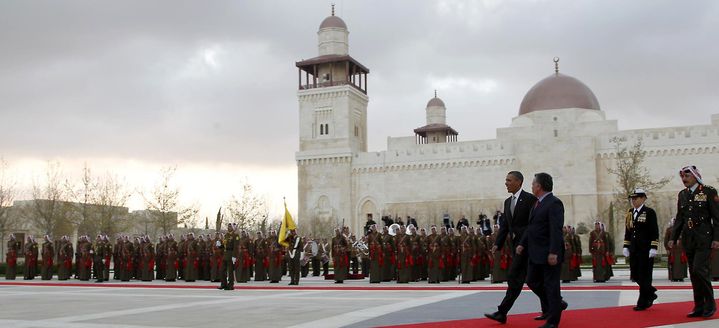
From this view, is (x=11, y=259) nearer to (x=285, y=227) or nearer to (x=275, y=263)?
(x=275, y=263)

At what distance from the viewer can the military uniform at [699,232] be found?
884 centimetres

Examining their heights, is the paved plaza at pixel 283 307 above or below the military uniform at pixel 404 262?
below

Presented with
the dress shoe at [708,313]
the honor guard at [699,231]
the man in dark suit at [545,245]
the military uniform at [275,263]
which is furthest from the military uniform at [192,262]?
the dress shoe at [708,313]

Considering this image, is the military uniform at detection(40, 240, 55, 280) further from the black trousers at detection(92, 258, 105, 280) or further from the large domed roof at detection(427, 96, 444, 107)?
the large domed roof at detection(427, 96, 444, 107)

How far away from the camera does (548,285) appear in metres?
8.05

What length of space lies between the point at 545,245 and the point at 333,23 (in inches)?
2402

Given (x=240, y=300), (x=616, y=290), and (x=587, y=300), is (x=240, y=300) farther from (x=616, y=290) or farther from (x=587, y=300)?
(x=616, y=290)

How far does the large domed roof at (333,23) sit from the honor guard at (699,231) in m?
59.8

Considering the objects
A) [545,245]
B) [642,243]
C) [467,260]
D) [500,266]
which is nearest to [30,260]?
[467,260]

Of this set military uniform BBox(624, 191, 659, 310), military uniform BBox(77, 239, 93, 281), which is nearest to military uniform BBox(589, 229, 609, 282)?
military uniform BBox(624, 191, 659, 310)

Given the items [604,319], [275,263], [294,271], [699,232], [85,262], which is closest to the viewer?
[604,319]

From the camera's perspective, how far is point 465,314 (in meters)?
9.73

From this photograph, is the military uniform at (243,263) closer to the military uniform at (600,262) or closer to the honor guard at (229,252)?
the honor guard at (229,252)

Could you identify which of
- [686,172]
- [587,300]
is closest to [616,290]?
[587,300]
